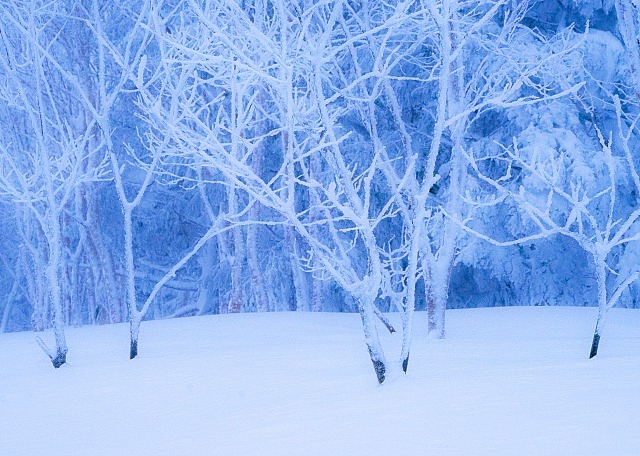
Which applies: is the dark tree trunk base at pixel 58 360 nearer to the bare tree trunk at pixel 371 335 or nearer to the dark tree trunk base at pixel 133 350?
the dark tree trunk base at pixel 133 350

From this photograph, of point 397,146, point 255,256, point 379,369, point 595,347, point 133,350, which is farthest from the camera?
point 397,146

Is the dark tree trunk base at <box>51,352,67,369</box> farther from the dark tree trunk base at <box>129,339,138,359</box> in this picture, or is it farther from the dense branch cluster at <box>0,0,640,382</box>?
the dense branch cluster at <box>0,0,640,382</box>

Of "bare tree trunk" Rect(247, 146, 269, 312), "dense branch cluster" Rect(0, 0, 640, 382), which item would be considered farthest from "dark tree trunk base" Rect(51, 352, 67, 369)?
"bare tree trunk" Rect(247, 146, 269, 312)

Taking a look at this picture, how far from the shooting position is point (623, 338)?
6566 millimetres

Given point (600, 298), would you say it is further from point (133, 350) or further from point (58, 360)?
point (58, 360)

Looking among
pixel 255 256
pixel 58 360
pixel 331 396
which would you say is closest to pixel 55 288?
pixel 58 360

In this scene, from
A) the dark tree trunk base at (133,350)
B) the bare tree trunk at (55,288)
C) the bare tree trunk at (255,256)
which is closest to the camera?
the bare tree trunk at (55,288)

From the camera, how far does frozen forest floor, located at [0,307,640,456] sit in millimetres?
3234

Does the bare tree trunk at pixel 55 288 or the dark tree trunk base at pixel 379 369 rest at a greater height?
the bare tree trunk at pixel 55 288

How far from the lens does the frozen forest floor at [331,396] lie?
10.6ft

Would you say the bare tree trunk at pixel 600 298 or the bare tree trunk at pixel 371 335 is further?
the bare tree trunk at pixel 600 298

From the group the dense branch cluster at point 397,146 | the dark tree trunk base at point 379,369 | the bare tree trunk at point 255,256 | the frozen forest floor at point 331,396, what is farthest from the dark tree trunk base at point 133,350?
the bare tree trunk at point 255,256

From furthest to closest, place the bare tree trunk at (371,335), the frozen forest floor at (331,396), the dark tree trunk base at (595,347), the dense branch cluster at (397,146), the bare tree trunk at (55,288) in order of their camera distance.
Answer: the dense branch cluster at (397,146), the bare tree trunk at (55,288), the dark tree trunk base at (595,347), the bare tree trunk at (371,335), the frozen forest floor at (331,396)

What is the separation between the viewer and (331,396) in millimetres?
4477
